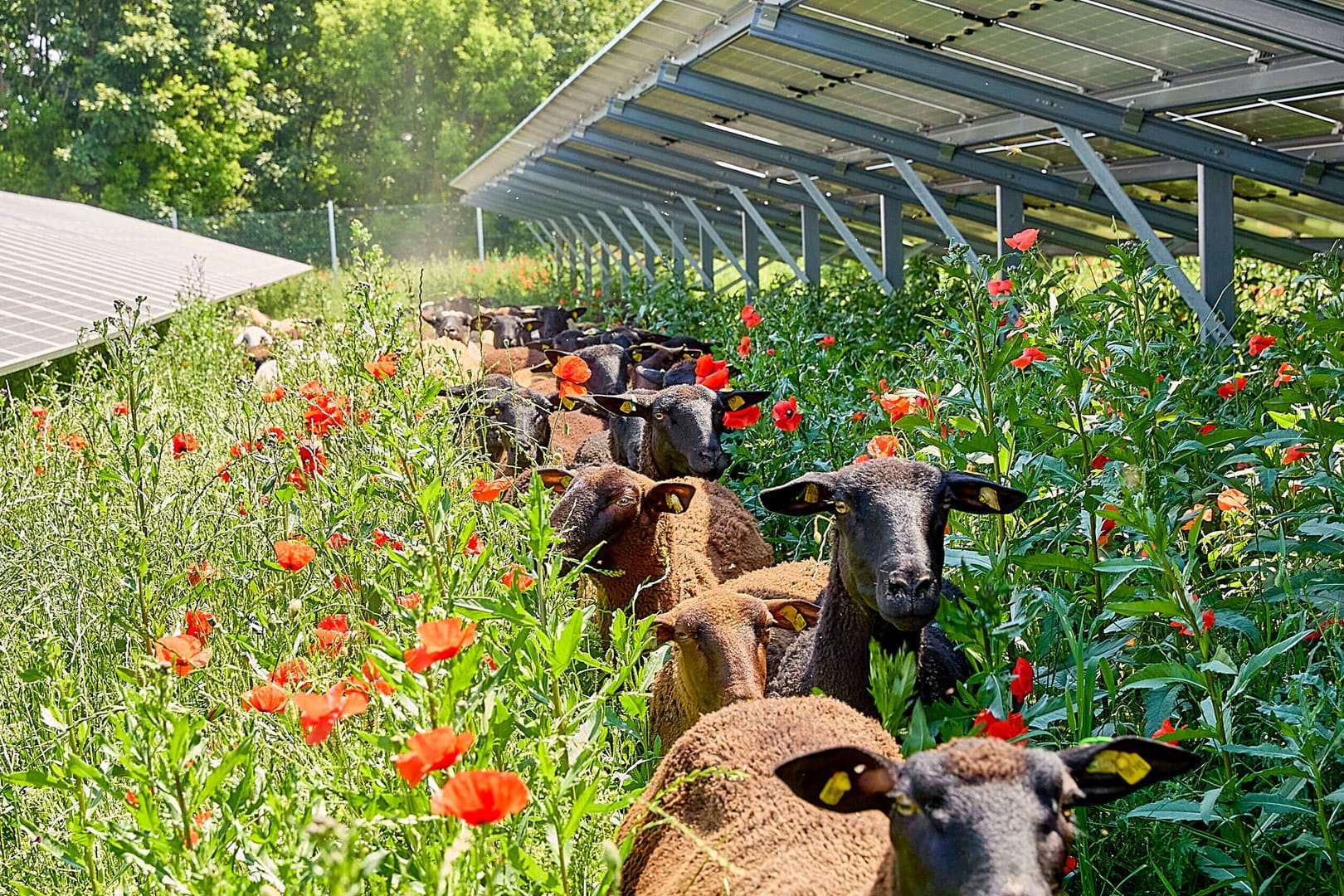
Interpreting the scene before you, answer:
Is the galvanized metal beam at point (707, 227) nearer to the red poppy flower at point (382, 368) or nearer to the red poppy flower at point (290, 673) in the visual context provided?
the red poppy flower at point (382, 368)

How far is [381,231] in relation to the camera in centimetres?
4072

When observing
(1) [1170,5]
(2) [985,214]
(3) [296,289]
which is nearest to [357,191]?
(3) [296,289]

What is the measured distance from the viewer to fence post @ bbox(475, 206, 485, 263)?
41.7m

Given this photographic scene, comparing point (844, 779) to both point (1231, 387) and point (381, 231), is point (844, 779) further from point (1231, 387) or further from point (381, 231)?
point (381, 231)

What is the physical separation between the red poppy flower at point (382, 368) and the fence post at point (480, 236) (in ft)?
121

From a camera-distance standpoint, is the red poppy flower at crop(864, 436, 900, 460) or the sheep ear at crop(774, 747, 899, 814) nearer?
the sheep ear at crop(774, 747, 899, 814)

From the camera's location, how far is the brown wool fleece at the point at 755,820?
9.19 ft

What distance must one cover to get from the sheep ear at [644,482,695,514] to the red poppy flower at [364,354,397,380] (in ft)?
3.84

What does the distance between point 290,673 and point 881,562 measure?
1.61 meters

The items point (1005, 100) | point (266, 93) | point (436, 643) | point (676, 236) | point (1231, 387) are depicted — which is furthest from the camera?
point (266, 93)

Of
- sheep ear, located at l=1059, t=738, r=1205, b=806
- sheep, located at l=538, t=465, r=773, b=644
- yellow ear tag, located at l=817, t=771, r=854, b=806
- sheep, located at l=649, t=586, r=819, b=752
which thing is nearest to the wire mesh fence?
sheep, located at l=538, t=465, r=773, b=644

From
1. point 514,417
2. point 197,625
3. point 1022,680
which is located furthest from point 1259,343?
point 514,417

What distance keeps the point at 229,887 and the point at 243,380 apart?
467 centimetres

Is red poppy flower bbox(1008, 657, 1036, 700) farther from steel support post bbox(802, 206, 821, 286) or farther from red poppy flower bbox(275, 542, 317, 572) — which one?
steel support post bbox(802, 206, 821, 286)
